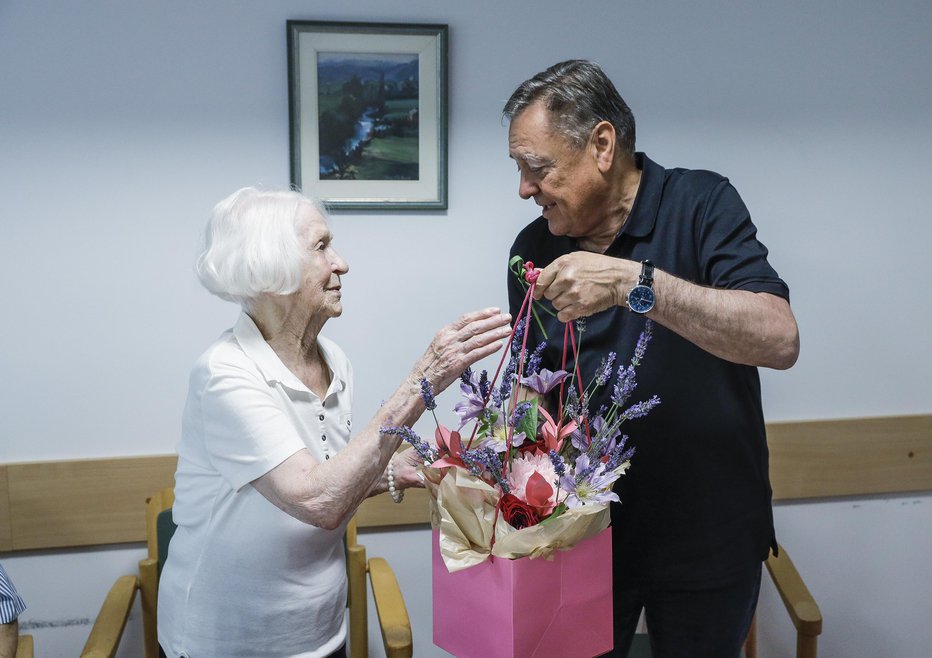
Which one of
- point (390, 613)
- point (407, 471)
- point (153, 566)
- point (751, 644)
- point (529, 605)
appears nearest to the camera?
point (529, 605)

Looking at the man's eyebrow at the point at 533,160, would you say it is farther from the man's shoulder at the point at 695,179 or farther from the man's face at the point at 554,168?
the man's shoulder at the point at 695,179

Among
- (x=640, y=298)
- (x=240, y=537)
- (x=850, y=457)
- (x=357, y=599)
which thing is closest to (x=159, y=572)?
(x=357, y=599)

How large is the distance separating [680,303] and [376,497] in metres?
1.42

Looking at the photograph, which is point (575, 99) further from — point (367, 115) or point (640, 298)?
point (367, 115)

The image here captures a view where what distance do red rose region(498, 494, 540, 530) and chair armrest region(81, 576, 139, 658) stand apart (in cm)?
118

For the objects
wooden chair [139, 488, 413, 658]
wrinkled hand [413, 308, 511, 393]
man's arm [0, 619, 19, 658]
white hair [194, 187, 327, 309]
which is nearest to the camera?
wrinkled hand [413, 308, 511, 393]

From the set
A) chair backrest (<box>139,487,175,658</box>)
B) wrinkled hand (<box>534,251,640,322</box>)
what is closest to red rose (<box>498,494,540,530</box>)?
wrinkled hand (<box>534,251,640,322</box>)

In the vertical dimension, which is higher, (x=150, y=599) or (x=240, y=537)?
(x=240, y=537)

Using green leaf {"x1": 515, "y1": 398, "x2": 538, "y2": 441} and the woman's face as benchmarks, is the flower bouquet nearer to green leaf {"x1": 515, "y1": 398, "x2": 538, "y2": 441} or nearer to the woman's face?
green leaf {"x1": 515, "y1": 398, "x2": 538, "y2": 441}

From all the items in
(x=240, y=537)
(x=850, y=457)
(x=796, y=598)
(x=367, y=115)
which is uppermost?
(x=367, y=115)

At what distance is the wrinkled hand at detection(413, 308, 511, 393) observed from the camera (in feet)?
4.82

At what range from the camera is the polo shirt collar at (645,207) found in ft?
5.50

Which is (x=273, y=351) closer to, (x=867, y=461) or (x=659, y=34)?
(x=659, y=34)

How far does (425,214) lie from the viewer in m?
2.51
